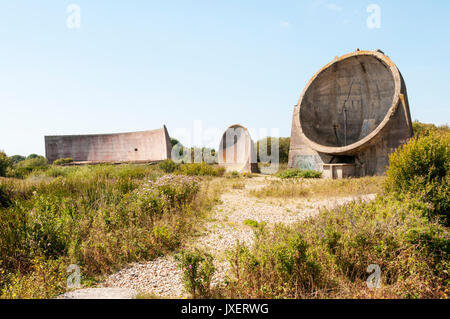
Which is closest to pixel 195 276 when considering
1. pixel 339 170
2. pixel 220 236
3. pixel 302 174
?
pixel 220 236

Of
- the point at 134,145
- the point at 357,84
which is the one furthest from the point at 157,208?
the point at 134,145

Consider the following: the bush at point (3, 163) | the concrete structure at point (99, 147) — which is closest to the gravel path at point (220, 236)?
the bush at point (3, 163)

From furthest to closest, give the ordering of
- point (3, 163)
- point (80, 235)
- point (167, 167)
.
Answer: point (3, 163) < point (167, 167) < point (80, 235)

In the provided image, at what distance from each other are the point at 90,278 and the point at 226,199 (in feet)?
17.9

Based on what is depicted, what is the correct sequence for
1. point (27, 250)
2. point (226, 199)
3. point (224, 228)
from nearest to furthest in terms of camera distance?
point (27, 250) → point (224, 228) → point (226, 199)

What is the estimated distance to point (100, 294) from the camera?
9.85ft

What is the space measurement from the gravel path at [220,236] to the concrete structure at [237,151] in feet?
32.9

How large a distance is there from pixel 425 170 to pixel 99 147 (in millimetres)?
28998

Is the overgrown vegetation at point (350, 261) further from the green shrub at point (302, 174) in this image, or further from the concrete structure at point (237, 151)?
the concrete structure at point (237, 151)

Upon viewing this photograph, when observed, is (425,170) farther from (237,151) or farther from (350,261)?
(237,151)

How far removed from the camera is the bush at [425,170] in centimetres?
568

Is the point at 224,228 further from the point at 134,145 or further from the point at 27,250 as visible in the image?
the point at 134,145

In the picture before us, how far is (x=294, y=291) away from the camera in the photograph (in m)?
3.17

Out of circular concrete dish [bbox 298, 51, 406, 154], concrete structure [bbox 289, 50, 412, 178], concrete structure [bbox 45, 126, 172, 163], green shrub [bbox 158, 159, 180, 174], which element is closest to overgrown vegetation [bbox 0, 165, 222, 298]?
green shrub [bbox 158, 159, 180, 174]
